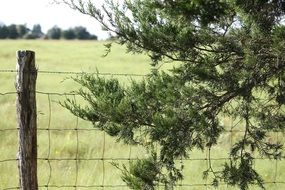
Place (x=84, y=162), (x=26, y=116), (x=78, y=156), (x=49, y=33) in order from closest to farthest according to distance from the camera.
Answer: (x=26, y=116) < (x=84, y=162) < (x=78, y=156) < (x=49, y=33)

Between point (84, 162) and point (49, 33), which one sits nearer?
point (84, 162)

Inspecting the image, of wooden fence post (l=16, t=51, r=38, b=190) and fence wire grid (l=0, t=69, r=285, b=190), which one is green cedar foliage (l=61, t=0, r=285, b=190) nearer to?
wooden fence post (l=16, t=51, r=38, b=190)

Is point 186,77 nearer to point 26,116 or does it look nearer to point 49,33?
point 26,116

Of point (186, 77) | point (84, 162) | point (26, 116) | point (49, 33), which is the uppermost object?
point (49, 33)

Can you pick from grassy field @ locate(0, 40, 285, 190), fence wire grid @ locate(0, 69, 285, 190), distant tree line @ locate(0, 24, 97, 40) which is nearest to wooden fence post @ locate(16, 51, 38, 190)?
grassy field @ locate(0, 40, 285, 190)

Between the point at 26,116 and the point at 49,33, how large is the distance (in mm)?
88834

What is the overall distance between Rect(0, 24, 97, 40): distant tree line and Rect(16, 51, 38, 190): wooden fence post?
227ft

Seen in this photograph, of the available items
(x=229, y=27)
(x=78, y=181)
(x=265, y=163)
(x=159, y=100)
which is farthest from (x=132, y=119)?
(x=265, y=163)

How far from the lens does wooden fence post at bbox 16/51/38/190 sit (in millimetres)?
3740

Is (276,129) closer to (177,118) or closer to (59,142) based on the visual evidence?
(177,118)

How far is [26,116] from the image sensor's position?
148 inches

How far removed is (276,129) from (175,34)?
1.16 m

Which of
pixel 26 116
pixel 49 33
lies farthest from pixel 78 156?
pixel 49 33

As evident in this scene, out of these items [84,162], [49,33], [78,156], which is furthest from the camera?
[49,33]
